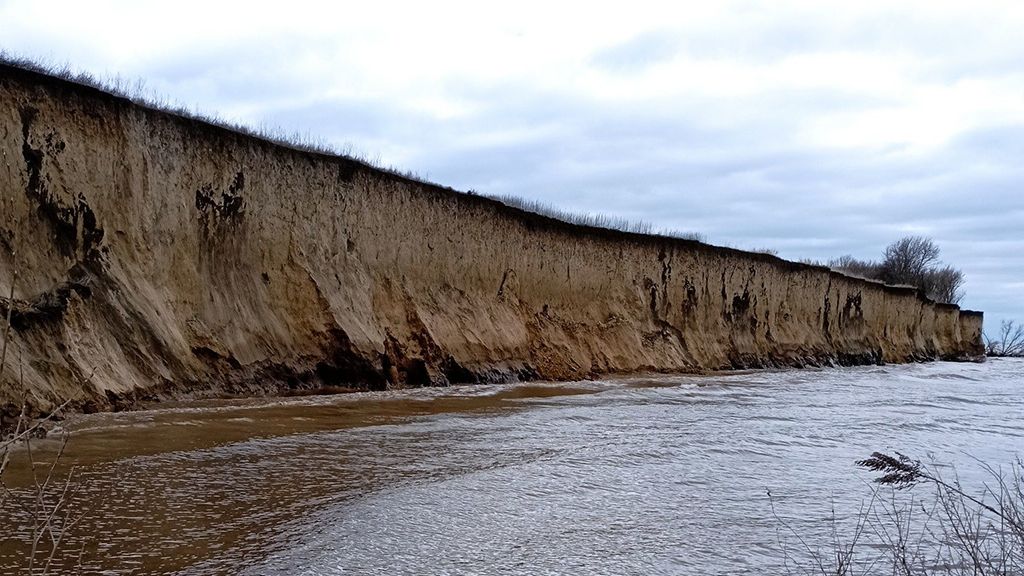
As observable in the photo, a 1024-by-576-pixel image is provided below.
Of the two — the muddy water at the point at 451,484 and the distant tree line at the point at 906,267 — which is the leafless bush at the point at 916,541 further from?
the distant tree line at the point at 906,267

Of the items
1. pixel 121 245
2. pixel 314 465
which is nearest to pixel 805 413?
pixel 314 465

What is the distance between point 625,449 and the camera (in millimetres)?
Answer: 8133

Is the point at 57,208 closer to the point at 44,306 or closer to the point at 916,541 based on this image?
the point at 44,306

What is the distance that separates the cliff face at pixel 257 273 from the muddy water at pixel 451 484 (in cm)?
89

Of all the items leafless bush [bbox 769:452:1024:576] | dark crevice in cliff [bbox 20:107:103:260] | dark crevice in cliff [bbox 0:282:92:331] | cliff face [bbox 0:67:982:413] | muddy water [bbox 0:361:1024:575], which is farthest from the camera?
dark crevice in cliff [bbox 20:107:103:260]

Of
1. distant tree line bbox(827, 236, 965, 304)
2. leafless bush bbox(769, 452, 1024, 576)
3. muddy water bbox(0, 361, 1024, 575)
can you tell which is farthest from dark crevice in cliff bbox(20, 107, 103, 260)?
distant tree line bbox(827, 236, 965, 304)

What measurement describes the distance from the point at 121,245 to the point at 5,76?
7.38 ft

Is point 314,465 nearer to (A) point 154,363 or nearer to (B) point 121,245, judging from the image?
(A) point 154,363

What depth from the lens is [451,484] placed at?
240 inches

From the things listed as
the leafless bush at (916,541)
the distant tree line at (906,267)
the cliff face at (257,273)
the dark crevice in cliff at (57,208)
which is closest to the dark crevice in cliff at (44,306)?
the cliff face at (257,273)

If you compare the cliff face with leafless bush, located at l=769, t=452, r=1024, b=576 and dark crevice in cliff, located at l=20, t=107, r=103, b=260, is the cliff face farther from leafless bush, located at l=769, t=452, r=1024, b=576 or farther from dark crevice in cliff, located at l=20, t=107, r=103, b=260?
leafless bush, located at l=769, t=452, r=1024, b=576

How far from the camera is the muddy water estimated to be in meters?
4.39

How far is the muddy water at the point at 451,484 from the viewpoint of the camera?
439 centimetres

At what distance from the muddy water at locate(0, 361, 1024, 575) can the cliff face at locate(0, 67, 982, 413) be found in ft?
2.92
